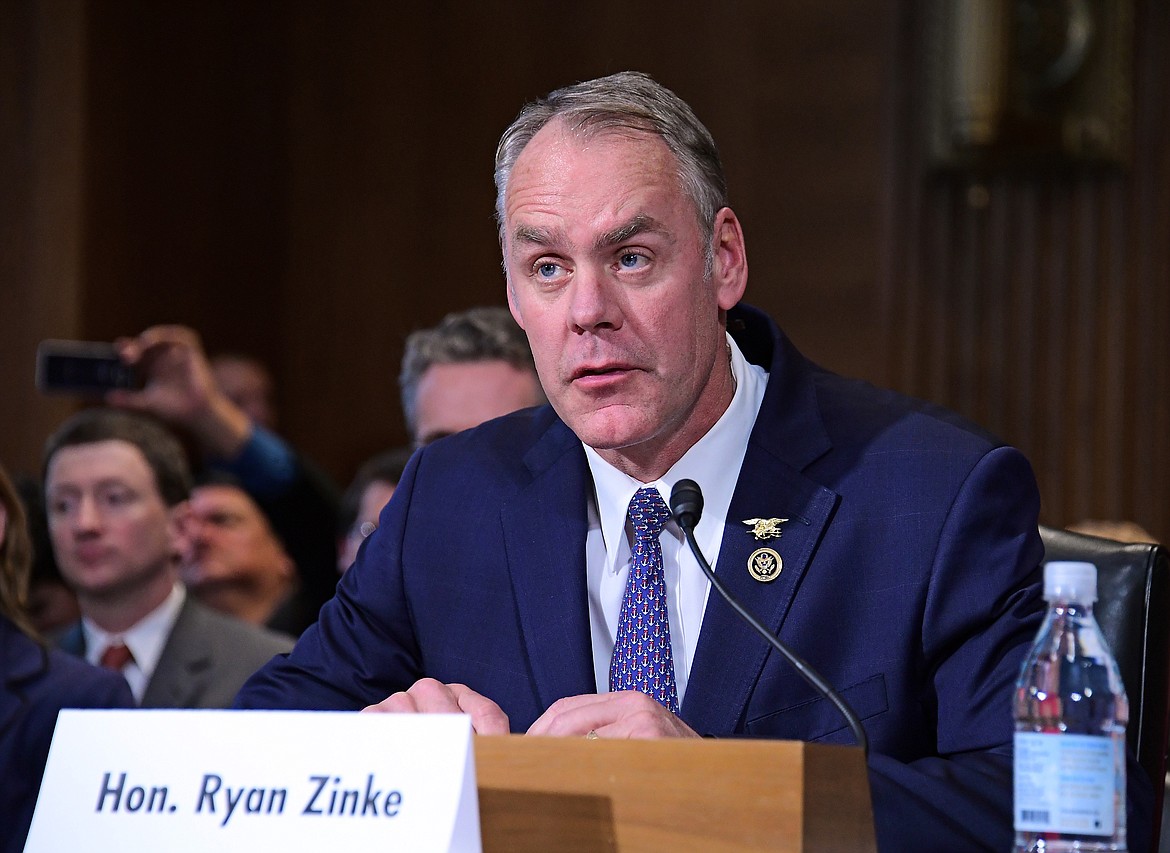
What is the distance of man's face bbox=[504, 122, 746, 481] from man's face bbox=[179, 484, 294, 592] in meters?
3.03

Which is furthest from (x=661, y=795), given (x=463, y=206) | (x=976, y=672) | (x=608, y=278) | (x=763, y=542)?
(x=463, y=206)

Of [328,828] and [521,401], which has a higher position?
[521,401]

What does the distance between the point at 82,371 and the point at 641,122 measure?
2.84 m

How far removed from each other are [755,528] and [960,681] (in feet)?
1.10

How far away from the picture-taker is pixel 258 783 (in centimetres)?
135

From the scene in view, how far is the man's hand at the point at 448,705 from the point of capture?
5.40 ft

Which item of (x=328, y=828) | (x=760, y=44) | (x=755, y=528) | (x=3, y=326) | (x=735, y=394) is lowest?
(x=328, y=828)

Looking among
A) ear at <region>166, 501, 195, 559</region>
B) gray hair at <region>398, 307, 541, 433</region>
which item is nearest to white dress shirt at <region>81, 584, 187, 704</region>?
ear at <region>166, 501, 195, 559</region>

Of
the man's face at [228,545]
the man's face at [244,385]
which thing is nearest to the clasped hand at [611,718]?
the man's face at [228,545]

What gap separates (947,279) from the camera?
18.5 ft

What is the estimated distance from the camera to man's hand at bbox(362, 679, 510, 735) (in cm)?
164

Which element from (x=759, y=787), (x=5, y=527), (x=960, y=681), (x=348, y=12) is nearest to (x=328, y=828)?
(x=759, y=787)

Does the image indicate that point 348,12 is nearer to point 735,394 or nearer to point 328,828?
point 735,394

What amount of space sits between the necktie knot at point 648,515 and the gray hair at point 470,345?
1.28 meters
